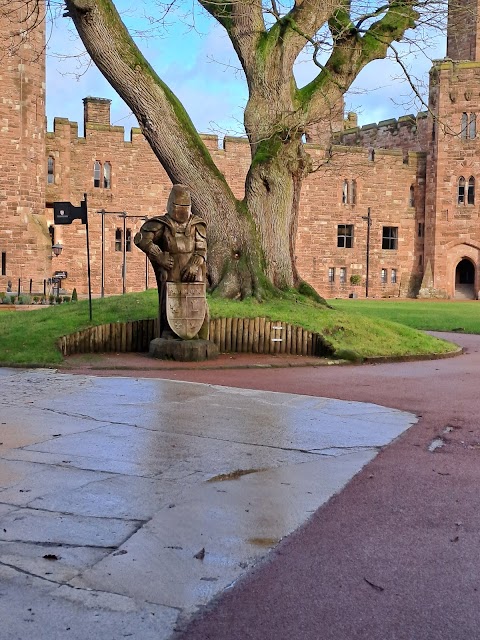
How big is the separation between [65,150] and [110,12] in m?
26.4

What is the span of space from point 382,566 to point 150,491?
1523 millimetres

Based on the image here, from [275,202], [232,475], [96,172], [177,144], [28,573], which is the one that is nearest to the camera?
[28,573]

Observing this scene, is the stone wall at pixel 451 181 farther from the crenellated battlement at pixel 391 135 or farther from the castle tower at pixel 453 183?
the crenellated battlement at pixel 391 135

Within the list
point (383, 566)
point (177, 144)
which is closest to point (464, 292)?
point (177, 144)

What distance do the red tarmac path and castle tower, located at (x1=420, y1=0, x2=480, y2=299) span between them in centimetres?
4130

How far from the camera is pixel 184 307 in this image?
37.7 ft

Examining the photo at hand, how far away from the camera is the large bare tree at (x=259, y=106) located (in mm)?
14039

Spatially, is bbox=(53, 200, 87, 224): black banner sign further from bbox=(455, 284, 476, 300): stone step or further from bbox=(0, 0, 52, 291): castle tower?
bbox=(455, 284, 476, 300): stone step

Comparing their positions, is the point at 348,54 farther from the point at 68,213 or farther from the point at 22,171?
the point at 22,171

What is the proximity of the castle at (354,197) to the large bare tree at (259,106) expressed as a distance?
2267 centimetres

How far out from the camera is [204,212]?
48.4ft

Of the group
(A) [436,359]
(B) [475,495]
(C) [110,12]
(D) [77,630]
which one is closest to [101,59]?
(C) [110,12]

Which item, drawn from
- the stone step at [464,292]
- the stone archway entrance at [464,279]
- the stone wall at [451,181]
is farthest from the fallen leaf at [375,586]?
the stone archway entrance at [464,279]

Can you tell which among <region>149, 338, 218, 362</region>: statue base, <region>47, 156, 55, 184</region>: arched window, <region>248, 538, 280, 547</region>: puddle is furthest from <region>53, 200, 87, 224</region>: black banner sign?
<region>47, 156, 55, 184</region>: arched window
